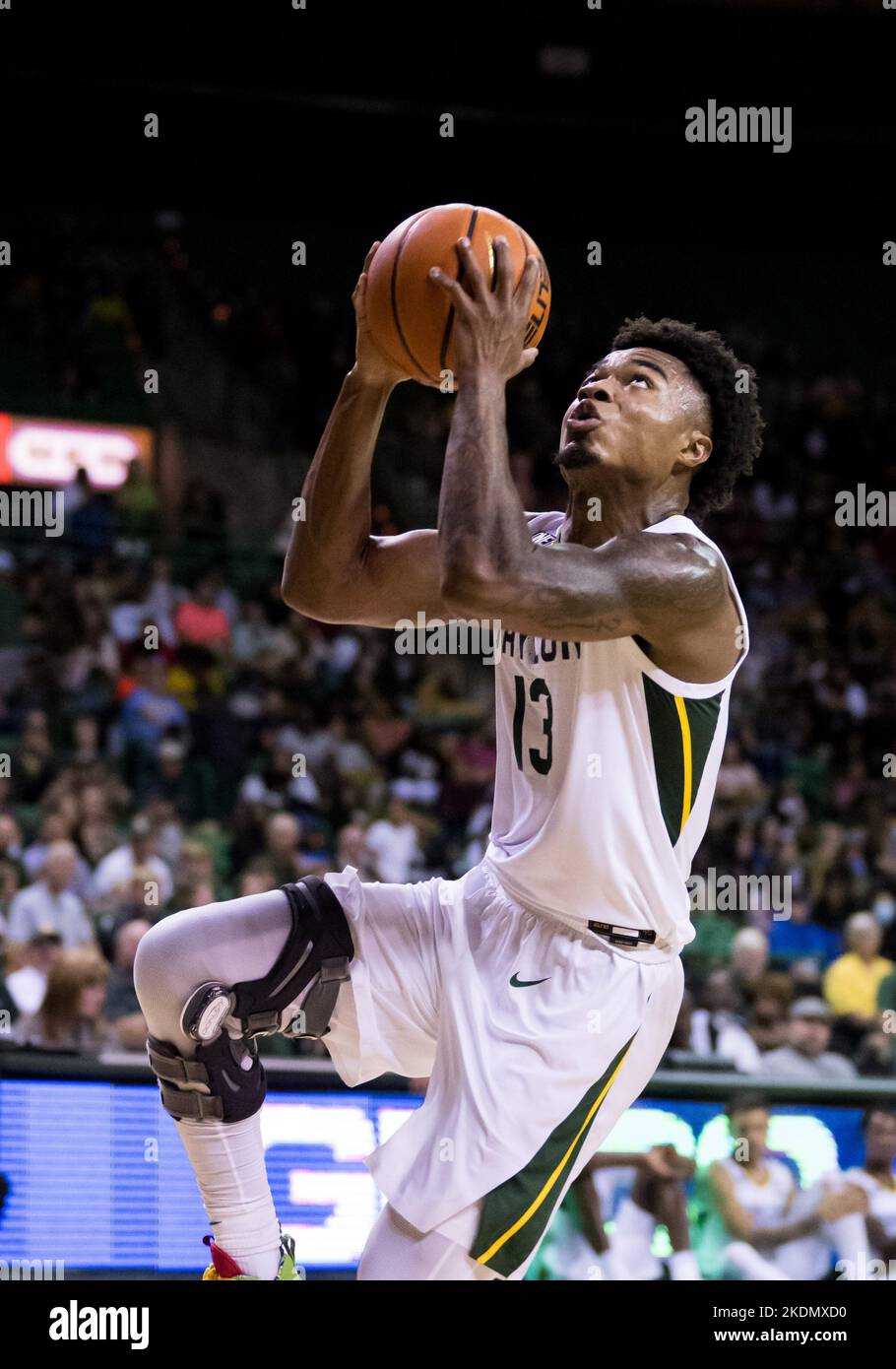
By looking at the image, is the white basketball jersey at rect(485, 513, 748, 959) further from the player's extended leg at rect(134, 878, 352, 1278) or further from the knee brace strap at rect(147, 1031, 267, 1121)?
the knee brace strap at rect(147, 1031, 267, 1121)

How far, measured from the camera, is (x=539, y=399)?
564 inches

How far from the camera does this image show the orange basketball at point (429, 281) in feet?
10.6

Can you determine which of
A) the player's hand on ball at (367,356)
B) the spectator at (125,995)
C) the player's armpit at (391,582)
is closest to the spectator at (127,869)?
the spectator at (125,995)

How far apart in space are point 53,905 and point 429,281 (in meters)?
5.06

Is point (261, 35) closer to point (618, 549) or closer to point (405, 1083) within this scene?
point (405, 1083)

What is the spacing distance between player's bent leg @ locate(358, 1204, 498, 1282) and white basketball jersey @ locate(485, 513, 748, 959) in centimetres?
66

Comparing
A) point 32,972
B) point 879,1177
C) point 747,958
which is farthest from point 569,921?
point 747,958

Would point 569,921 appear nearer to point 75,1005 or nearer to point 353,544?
point 353,544

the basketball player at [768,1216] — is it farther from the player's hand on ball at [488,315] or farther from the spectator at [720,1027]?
the player's hand on ball at [488,315]

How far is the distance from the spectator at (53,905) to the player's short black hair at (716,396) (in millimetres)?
4700

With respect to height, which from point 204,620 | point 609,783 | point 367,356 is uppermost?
point 367,356

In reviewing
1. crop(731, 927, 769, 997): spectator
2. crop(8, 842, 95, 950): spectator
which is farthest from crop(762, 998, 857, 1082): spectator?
crop(8, 842, 95, 950): spectator

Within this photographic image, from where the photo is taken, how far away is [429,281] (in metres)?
3.23

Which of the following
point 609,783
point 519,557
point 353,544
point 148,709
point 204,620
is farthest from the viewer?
point 204,620
